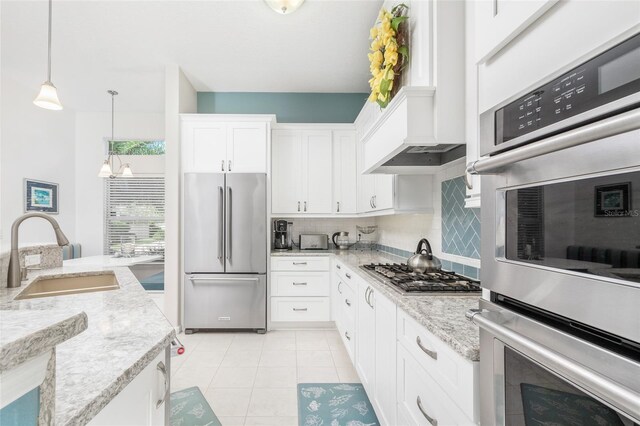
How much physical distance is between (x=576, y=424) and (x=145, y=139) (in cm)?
571

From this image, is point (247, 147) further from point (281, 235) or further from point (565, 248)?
point (565, 248)

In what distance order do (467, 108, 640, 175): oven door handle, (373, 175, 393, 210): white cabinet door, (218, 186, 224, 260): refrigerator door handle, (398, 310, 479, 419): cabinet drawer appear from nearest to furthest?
1. (467, 108, 640, 175): oven door handle
2. (398, 310, 479, 419): cabinet drawer
3. (373, 175, 393, 210): white cabinet door
4. (218, 186, 224, 260): refrigerator door handle

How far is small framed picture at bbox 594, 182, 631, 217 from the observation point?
1.54 ft

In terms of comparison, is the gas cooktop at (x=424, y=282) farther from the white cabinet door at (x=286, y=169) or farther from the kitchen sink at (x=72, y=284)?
the white cabinet door at (x=286, y=169)

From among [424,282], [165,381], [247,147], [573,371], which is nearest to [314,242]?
[247,147]

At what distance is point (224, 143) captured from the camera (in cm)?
358

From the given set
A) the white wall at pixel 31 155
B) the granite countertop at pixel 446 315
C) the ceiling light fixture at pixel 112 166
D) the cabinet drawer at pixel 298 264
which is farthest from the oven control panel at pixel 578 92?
the white wall at pixel 31 155

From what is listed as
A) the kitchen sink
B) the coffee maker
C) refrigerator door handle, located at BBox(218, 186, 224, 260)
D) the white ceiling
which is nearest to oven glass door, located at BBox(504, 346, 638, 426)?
the kitchen sink

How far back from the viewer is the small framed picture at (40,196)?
4.12 metres

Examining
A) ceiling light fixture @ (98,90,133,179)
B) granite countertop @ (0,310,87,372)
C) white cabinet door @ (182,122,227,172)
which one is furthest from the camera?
ceiling light fixture @ (98,90,133,179)

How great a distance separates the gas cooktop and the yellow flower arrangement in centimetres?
102

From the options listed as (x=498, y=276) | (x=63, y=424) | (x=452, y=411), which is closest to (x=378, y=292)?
(x=452, y=411)

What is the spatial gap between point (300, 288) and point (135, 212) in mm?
3235

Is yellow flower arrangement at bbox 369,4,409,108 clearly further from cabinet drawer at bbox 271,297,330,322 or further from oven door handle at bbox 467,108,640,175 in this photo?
cabinet drawer at bbox 271,297,330,322
